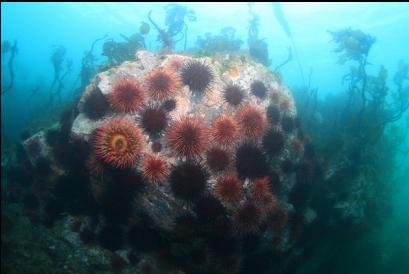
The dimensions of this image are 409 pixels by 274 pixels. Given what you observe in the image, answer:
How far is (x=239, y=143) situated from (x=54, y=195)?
6998mm

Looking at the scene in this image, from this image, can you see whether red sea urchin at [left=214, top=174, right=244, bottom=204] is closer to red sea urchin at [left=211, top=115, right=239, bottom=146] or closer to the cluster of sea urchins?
the cluster of sea urchins

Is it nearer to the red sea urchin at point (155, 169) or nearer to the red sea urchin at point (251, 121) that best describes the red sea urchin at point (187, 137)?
the red sea urchin at point (155, 169)

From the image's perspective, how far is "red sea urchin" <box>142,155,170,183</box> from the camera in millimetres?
7918

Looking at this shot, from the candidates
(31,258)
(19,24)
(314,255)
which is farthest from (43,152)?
(19,24)

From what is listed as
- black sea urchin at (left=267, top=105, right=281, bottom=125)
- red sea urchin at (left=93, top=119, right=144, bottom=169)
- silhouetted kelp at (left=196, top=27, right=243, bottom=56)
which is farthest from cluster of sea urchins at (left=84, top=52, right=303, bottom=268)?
silhouetted kelp at (left=196, top=27, right=243, bottom=56)

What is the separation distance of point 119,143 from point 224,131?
2.89m

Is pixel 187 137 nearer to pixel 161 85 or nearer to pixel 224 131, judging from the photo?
pixel 224 131

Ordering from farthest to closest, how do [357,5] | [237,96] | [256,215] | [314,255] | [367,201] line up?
[357,5] → [367,201] → [314,255] → [237,96] → [256,215]

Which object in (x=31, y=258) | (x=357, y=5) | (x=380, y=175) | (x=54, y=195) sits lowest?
(x=31, y=258)

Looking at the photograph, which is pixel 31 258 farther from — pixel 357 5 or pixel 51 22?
pixel 51 22

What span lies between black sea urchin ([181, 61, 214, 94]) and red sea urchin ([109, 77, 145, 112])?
1649mm

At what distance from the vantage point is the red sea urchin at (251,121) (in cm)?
888

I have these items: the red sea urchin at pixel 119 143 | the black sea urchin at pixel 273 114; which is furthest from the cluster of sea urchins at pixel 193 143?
the black sea urchin at pixel 273 114

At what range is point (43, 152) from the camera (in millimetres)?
11188
